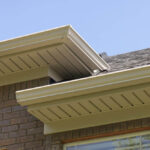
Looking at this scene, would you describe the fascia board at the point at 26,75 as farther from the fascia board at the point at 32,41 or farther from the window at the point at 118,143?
the window at the point at 118,143

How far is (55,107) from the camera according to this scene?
891 centimetres

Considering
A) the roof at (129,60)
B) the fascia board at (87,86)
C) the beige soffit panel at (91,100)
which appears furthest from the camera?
the roof at (129,60)

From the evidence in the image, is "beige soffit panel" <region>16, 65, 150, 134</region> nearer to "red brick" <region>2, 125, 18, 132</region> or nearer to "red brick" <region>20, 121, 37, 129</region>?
"red brick" <region>20, 121, 37, 129</region>

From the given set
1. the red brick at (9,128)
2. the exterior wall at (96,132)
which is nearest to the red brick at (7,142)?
the red brick at (9,128)

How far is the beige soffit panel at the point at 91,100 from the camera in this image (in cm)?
831

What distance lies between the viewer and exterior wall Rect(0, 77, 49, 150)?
9.45 m

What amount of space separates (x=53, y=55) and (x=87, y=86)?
4.88ft

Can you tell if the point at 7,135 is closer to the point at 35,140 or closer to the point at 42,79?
the point at 35,140

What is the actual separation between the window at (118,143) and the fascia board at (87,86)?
34.4 inches

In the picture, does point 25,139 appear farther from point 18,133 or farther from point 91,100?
point 91,100

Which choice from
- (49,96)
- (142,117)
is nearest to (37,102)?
(49,96)

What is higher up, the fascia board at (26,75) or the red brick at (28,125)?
the fascia board at (26,75)

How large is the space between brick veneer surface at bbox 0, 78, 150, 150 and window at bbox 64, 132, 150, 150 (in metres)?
0.14

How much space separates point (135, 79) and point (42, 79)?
7.73 feet
